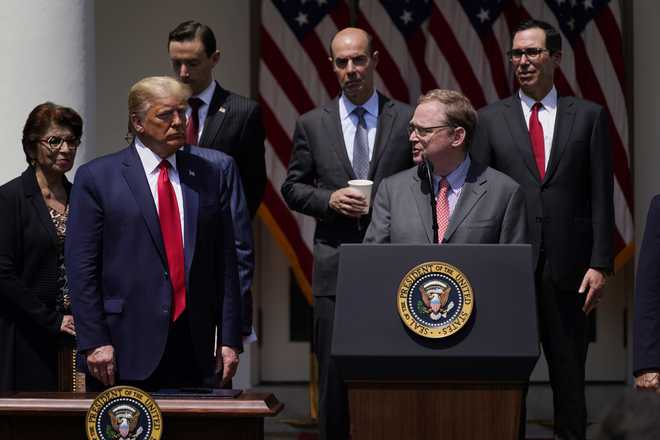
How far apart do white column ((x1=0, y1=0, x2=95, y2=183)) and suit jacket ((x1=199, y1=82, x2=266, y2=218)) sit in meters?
1.05

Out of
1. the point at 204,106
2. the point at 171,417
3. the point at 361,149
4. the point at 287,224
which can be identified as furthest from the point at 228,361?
the point at 287,224

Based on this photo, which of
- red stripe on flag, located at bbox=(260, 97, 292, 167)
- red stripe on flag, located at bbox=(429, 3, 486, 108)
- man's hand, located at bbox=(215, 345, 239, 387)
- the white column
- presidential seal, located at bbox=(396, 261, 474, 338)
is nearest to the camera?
presidential seal, located at bbox=(396, 261, 474, 338)

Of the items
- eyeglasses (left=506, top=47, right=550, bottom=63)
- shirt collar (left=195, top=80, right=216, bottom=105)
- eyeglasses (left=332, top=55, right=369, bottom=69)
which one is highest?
eyeglasses (left=506, top=47, right=550, bottom=63)

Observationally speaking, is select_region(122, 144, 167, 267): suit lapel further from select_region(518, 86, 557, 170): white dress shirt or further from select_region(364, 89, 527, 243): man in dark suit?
select_region(518, 86, 557, 170): white dress shirt

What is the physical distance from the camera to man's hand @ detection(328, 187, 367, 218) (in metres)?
5.64

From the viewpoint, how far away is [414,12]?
9.69 meters

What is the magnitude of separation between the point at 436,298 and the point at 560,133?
84.2 inches

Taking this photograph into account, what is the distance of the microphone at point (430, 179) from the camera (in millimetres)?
5012

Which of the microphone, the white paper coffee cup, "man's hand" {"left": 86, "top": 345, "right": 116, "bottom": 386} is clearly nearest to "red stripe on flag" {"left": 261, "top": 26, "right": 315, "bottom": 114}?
the white paper coffee cup

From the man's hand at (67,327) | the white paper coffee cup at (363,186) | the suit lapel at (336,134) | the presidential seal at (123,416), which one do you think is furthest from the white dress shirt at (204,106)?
the presidential seal at (123,416)

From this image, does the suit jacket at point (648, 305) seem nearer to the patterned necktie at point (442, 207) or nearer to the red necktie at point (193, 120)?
the patterned necktie at point (442, 207)

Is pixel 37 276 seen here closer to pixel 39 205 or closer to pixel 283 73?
pixel 39 205

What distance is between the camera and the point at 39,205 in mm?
5797

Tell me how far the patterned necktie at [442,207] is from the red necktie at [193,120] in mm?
1528
